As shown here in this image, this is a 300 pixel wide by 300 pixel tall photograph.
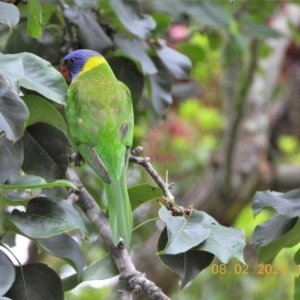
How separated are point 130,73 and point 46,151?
2.43ft

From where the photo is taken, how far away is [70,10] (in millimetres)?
2221

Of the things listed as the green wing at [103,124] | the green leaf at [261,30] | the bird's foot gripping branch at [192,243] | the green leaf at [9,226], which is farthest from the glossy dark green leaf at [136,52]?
the green leaf at [261,30]

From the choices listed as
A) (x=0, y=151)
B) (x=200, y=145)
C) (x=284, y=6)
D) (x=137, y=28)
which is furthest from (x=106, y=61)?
(x=200, y=145)

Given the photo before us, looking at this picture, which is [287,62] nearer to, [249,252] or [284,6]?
[284,6]

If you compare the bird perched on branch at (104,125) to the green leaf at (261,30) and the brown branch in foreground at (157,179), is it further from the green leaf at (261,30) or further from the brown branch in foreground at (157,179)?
the green leaf at (261,30)

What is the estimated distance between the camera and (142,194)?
1703 mm

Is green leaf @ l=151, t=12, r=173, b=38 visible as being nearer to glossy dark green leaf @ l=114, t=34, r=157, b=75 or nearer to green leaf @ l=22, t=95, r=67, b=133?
glossy dark green leaf @ l=114, t=34, r=157, b=75

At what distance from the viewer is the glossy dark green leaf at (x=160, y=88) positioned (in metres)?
2.33

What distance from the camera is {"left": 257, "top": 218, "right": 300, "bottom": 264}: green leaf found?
70.7 inches

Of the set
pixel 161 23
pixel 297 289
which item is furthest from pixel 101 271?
pixel 161 23

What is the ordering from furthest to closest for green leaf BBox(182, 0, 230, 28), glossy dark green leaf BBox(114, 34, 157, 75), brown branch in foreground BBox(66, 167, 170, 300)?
green leaf BBox(182, 0, 230, 28) < glossy dark green leaf BBox(114, 34, 157, 75) < brown branch in foreground BBox(66, 167, 170, 300)

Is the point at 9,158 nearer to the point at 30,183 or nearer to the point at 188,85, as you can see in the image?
the point at 30,183

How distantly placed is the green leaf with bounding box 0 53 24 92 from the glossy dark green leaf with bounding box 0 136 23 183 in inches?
6.2

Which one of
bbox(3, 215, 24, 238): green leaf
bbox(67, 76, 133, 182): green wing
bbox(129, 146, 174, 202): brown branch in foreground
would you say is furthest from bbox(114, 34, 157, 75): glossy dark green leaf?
bbox(3, 215, 24, 238): green leaf
